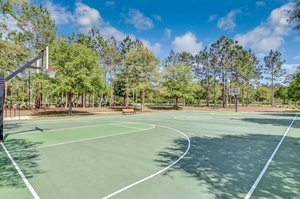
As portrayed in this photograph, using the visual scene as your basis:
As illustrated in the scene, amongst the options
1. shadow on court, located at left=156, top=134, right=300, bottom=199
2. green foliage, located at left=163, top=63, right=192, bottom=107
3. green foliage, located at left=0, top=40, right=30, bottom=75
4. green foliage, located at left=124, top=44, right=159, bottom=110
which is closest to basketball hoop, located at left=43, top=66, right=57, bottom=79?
green foliage, located at left=0, top=40, right=30, bottom=75

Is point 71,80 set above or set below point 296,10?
below

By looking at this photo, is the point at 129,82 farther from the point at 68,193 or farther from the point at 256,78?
the point at 256,78

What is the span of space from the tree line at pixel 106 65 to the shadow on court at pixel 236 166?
42.5 feet

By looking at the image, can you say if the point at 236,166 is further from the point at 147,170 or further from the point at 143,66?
the point at 143,66

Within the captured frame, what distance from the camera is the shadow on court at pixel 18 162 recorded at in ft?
16.8

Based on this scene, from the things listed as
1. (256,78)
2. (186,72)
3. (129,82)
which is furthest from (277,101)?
(129,82)

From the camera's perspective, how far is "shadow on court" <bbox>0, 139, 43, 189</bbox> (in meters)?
5.12

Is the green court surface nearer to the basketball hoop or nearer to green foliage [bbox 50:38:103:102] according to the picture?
the basketball hoop

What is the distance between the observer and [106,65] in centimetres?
3922

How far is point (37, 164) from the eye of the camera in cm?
641

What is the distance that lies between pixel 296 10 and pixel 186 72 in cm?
2305

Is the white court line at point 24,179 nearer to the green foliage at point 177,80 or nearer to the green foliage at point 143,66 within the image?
the green foliage at point 143,66

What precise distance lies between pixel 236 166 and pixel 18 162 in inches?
290

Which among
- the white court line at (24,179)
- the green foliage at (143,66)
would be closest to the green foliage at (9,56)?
the white court line at (24,179)
